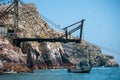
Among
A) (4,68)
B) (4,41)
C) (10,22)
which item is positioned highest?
(10,22)

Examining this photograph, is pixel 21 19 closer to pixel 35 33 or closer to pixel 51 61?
pixel 35 33

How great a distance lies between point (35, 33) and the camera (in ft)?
633

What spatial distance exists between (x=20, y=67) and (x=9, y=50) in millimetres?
7604

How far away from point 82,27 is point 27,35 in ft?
234

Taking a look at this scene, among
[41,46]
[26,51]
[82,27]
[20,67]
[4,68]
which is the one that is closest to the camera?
[82,27]

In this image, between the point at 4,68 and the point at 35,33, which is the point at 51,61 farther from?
the point at 4,68

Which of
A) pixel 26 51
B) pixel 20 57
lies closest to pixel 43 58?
pixel 26 51

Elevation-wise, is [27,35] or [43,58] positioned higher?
[27,35]

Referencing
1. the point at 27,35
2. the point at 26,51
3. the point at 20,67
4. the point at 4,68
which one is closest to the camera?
the point at 4,68

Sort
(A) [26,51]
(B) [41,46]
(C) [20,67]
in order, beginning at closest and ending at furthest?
(C) [20,67], (A) [26,51], (B) [41,46]

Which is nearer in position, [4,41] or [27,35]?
[4,41]

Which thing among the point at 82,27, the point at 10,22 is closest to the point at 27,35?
the point at 10,22

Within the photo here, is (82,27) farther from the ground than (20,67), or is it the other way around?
(82,27)

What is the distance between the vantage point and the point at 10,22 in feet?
573
